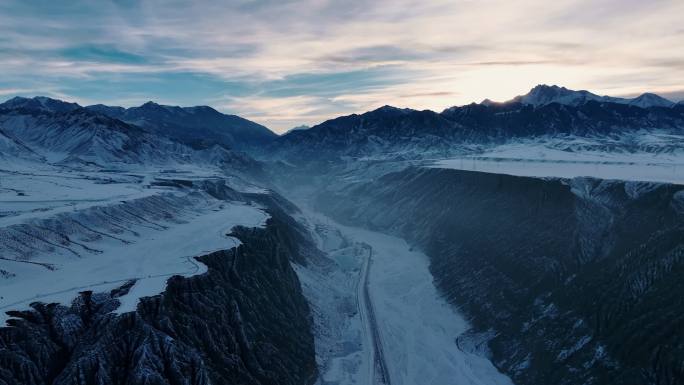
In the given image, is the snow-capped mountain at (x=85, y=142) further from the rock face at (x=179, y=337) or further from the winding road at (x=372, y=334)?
the rock face at (x=179, y=337)

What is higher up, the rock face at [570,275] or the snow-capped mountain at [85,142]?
the snow-capped mountain at [85,142]

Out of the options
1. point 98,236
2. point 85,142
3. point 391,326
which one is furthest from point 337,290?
point 85,142

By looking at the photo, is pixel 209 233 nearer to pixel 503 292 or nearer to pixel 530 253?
pixel 503 292

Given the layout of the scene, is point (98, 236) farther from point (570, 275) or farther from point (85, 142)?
point (85, 142)

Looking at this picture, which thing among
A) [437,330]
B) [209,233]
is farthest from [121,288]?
[437,330]

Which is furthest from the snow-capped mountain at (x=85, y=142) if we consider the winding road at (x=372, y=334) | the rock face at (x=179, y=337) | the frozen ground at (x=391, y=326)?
the rock face at (x=179, y=337)
